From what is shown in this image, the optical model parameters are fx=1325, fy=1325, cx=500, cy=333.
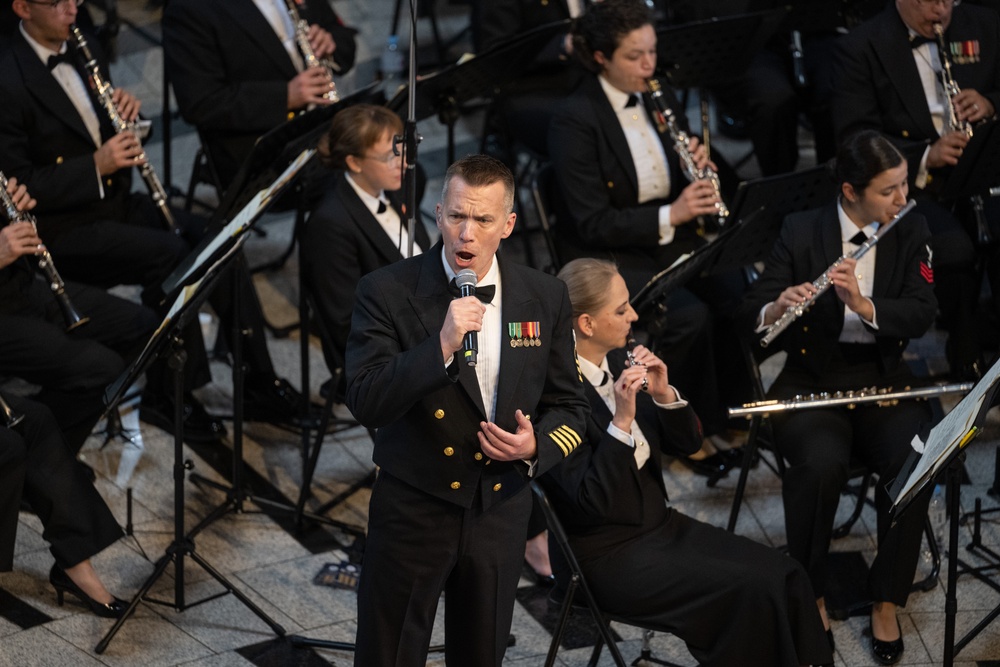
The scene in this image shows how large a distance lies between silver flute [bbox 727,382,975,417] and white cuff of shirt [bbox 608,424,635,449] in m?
0.50

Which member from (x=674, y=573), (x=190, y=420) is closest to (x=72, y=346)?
A: (x=190, y=420)

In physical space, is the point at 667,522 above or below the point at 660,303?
below

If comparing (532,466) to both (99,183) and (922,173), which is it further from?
(922,173)

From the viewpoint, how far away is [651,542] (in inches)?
139

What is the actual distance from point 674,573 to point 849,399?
0.91 m

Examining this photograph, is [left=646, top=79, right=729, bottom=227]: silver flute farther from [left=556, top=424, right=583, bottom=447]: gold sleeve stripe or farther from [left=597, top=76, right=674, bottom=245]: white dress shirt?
[left=556, top=424, right=583, bottom=447]: gold sleeve stripe

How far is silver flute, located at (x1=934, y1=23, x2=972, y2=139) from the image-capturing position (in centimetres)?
504

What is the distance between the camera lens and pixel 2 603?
12.8 ft

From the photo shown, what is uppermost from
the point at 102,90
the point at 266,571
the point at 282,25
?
the point at 282,25

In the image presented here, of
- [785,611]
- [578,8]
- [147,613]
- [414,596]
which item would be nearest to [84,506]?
[147,613]

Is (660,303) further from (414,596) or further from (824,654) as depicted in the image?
(414,596)

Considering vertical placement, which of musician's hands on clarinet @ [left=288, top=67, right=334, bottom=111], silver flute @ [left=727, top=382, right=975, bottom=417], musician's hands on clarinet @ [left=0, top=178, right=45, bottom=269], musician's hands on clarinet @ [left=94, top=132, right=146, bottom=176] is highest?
musician's hands on clarinet @ [left=288, top=67, right=334, bottom=111]

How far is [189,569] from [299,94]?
193 cm

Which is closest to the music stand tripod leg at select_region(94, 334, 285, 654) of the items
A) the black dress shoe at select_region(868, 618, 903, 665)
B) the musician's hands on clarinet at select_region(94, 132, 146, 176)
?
the musician's hands on clarinet at select_region(94, 132, 146, 176)
